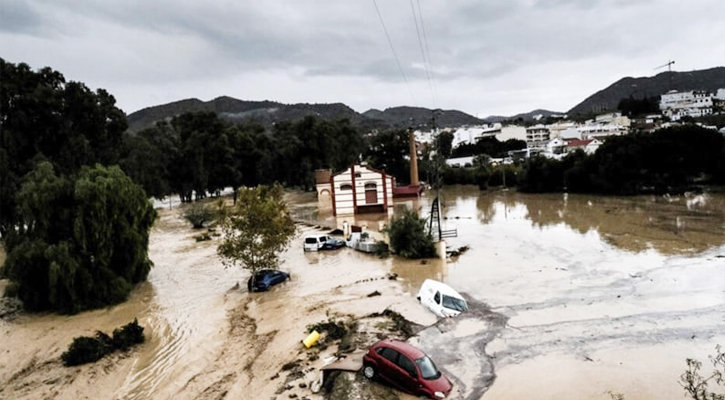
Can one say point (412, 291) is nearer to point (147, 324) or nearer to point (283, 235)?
point (283, 235)

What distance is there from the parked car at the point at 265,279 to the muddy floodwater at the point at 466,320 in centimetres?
61

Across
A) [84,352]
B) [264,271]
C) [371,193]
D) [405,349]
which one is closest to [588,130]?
[371,193]

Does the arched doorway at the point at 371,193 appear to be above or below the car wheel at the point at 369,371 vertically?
above

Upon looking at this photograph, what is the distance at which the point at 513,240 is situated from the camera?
32.8 m

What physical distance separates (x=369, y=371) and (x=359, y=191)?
4171cm

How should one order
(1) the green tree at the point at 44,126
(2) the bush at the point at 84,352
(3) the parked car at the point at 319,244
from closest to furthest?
1. (2) the bush at the point at 84,352
2. (3) the parked car at the point at 319,244
3. (1) the green tree at the point at 44,126

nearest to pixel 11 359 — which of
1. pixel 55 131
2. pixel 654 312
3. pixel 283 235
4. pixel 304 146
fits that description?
pixel 283 235

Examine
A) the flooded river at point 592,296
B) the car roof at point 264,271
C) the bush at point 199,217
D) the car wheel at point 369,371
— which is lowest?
the flooded river at point 592,296

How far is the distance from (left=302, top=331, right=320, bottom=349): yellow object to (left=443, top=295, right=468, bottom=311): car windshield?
16.7ft

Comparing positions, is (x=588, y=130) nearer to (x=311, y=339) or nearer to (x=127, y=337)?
(x=311, y=339)

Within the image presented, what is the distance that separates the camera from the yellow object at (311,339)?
49.5ft

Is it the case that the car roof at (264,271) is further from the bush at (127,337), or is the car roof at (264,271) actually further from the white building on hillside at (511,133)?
the white building on hillside at (511,133)

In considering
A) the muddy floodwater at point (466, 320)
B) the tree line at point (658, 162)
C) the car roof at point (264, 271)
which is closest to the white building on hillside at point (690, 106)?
the tree line at point (658, 162)

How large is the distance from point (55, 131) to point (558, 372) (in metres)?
39.4
